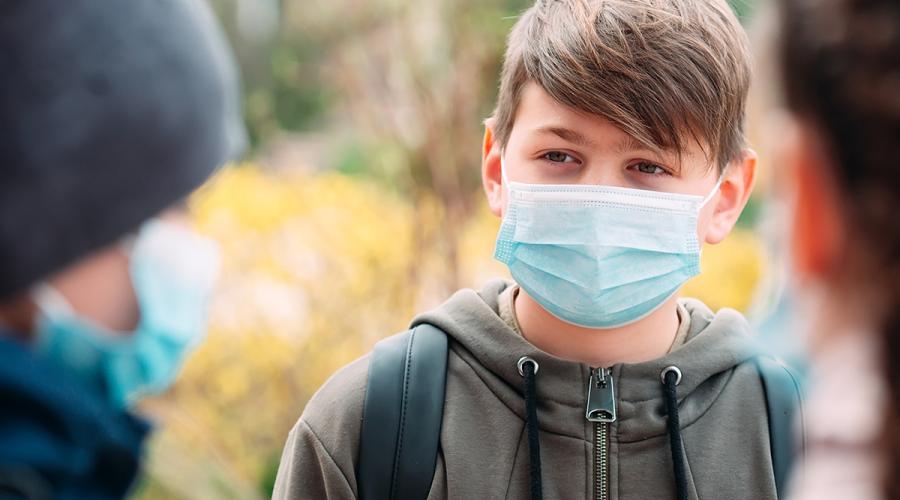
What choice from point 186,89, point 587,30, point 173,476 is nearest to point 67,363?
point 186,89

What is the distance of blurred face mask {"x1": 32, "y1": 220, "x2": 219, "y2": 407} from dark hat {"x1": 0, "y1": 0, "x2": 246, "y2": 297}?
3.8 inches

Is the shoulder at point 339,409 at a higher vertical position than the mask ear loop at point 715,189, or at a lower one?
lower

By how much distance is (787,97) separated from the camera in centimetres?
125

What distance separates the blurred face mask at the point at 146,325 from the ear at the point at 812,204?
41.5 inches

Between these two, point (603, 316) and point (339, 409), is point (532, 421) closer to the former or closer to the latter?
point (603, 316)

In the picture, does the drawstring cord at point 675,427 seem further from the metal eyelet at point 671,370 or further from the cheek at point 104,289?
the cheek at point 104,289

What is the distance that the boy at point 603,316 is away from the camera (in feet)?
7.72

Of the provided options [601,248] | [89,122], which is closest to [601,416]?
[601,248]

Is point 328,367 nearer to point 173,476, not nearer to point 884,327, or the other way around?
point 173,476

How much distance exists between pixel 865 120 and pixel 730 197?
4.89 ft

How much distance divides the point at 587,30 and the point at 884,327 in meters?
1.47

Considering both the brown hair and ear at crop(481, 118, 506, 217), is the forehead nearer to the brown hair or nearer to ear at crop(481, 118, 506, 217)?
the brown hair

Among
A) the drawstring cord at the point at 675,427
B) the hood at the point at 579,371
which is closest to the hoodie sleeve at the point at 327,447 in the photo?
the hood at the point at 579,371

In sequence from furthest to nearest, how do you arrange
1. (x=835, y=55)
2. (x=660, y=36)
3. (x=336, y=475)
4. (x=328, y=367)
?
(x=328, y=367), (x=660, y=36), (x=336, y=475), (x=835, y=55)
